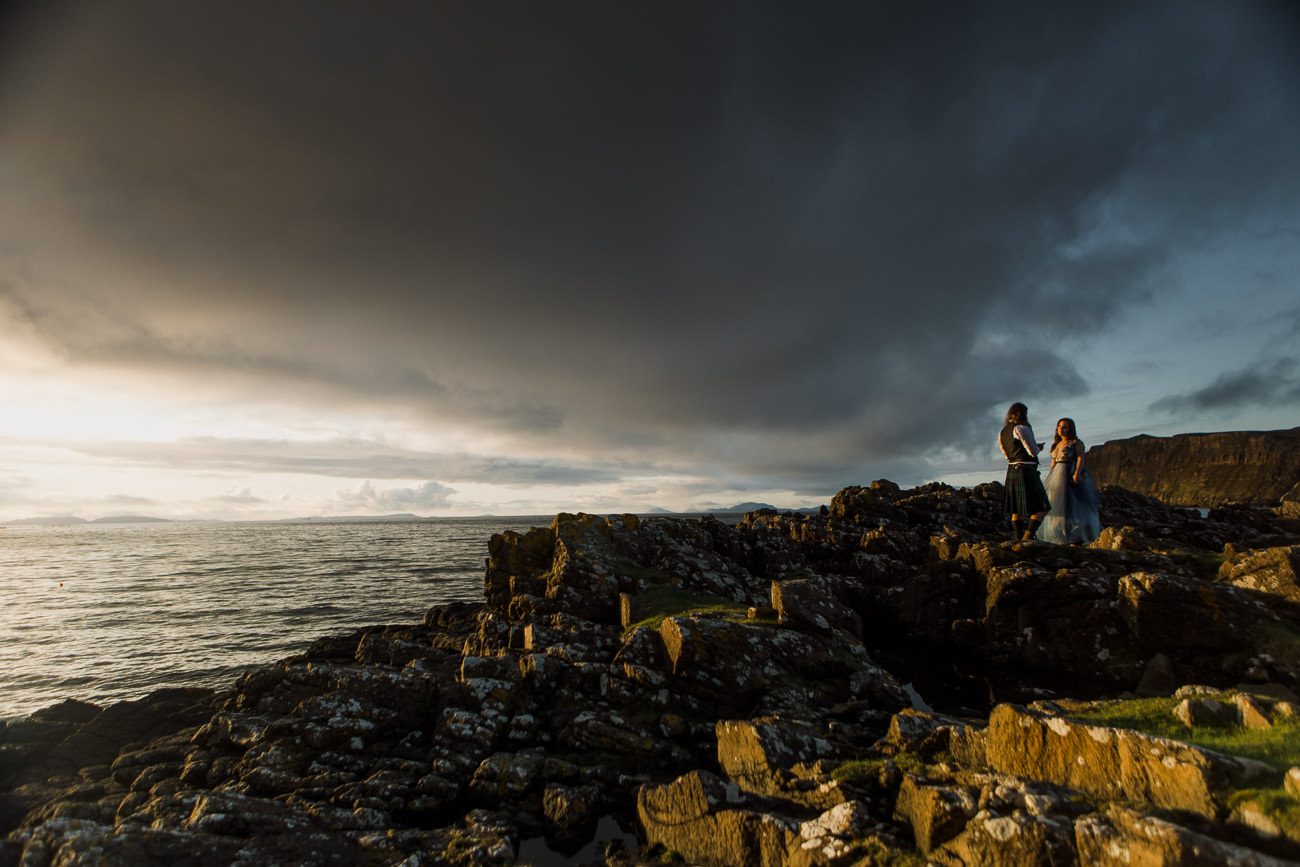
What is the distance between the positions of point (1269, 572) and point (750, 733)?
20602 mm

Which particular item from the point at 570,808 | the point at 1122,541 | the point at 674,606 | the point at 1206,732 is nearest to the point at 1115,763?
the point at 1206,732

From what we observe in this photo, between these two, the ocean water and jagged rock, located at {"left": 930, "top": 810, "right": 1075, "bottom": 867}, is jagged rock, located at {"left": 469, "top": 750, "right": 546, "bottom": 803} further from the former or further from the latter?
the ocean water

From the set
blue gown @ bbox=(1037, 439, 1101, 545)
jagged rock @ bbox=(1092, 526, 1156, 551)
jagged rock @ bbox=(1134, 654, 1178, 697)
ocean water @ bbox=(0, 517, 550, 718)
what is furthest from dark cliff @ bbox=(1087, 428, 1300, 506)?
ocean water @ bbox=(0, 517, 550, 718)

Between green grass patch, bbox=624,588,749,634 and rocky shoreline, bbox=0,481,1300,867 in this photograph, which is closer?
rocky shoreline, bbox=0,481,1300,867

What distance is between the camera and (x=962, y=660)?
21609 millimetres

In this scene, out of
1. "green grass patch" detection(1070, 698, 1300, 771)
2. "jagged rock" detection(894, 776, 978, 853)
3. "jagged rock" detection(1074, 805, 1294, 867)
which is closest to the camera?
"jagged rock" detection(1074, 805, 1294, 867)

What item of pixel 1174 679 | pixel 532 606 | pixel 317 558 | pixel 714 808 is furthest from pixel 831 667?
pixel 317 558

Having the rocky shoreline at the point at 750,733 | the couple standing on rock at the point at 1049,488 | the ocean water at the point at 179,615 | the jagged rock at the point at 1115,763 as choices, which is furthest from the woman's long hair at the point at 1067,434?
the ocean water at the point at 179,615

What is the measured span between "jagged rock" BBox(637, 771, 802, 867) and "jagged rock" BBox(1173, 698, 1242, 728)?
6.84 m

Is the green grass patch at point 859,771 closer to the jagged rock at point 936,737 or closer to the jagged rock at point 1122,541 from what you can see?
the jagged rock at point 936,737

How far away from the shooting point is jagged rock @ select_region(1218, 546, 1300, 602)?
661 inches

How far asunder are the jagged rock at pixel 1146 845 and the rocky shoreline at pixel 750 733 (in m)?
0.03

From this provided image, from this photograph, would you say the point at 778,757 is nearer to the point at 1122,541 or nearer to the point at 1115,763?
the point at 1115,763

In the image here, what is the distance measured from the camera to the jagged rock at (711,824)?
870cm
